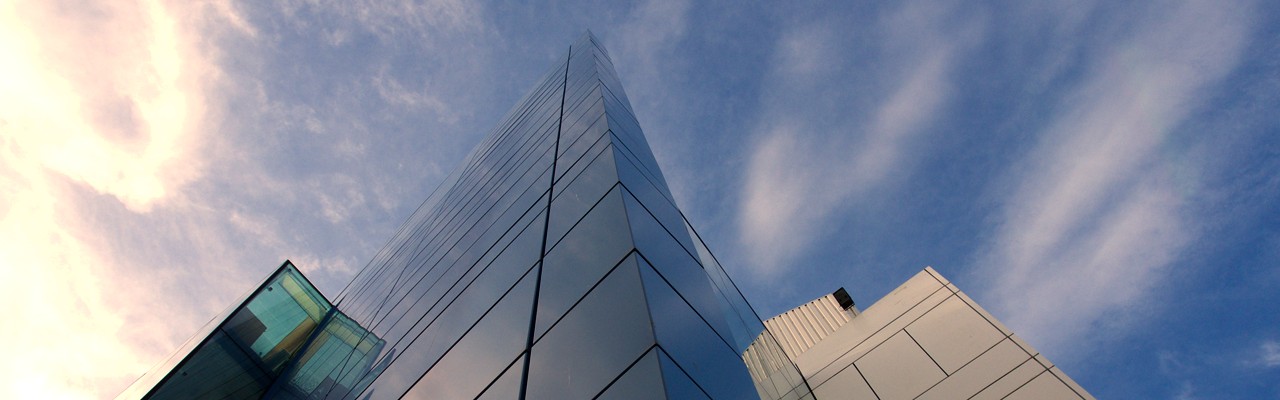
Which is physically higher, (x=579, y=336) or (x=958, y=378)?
(x=579, y=336)

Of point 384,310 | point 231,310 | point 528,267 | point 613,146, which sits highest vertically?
point 231,310

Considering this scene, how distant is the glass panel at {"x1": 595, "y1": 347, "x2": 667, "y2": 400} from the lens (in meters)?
2.82

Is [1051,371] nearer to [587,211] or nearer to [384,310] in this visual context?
[587,211]

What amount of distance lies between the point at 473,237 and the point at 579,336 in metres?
5.22

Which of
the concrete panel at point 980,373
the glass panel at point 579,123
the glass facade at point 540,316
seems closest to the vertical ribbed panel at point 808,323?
the glass facade at point 540,316

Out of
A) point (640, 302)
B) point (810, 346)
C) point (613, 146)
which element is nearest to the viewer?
point (640, 302)

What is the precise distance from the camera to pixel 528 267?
5105 millimetres

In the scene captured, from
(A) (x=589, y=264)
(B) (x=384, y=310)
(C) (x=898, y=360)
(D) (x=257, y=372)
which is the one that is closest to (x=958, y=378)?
(C) (x=898, y=360)

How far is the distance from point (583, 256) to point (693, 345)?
1.31 metres

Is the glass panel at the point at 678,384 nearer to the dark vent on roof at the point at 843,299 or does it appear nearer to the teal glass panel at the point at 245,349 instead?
the teal glass panel at the point at 245,349

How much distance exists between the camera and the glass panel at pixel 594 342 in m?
3.19

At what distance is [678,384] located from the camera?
115 inches

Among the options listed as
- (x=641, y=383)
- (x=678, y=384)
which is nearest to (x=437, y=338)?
(x=641, y=383)

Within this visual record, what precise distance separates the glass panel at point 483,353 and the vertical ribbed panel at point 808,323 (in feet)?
33.9
